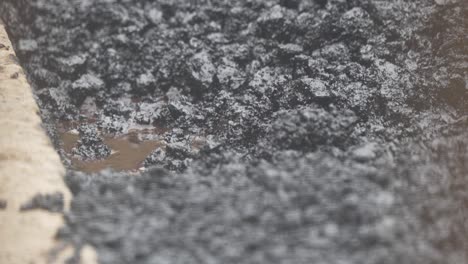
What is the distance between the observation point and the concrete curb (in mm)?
2520

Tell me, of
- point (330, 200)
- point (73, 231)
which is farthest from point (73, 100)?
point (330, 200)

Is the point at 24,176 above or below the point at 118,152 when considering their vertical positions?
below

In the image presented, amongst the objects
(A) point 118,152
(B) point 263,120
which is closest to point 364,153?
(B) point 263,120

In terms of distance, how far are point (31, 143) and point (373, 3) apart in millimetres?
3027

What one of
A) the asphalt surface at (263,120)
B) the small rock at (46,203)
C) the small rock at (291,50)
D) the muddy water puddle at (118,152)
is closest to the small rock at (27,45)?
the asphalt surface at (263,120)

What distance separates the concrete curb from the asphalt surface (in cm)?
11

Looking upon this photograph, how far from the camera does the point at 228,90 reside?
4023 mm

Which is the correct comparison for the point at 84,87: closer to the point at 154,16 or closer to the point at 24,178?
the point at 154,16

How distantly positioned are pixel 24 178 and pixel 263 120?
177 centimetres

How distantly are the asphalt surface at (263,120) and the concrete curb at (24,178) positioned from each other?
4.1 inches

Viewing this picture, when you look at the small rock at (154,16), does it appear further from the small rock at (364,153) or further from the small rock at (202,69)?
the small rock at (364,153)

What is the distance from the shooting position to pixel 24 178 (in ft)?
9.48

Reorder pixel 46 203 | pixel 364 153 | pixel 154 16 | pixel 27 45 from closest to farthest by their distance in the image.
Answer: pixel 46 203
pixel 364 153
pixel 27 45
pixel 154 16

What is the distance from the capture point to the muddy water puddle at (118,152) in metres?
3.53
